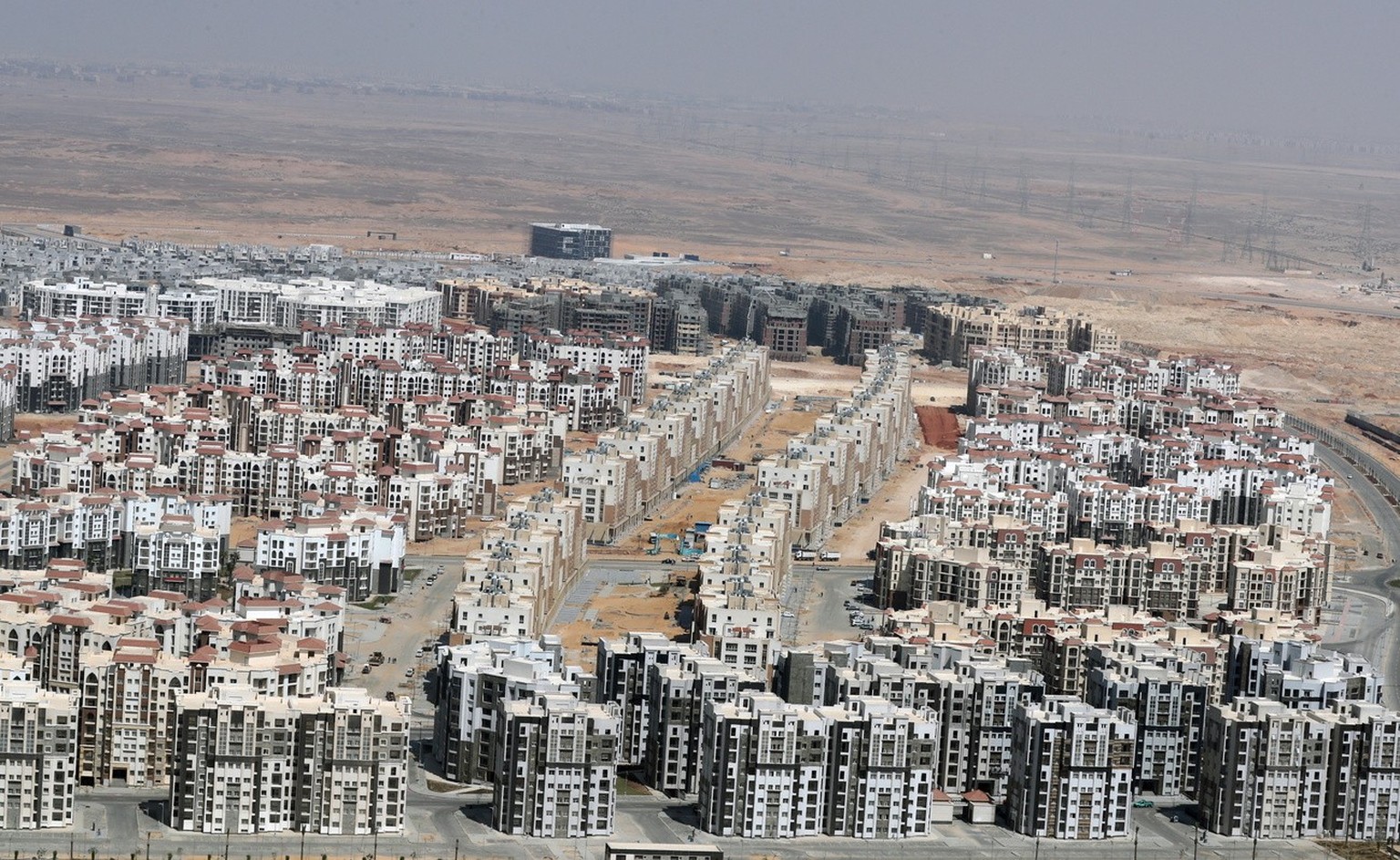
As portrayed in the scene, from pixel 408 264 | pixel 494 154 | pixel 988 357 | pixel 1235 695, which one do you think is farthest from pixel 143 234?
pixel 1235 695

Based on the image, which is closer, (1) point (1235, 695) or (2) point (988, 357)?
(1) point (1235, 695)

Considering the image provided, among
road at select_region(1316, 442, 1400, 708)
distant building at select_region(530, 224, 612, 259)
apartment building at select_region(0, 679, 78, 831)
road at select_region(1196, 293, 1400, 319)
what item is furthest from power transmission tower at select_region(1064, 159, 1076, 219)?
apartment building at select_region(0, 679, 78, 831)

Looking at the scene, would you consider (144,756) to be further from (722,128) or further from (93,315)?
(722,128)

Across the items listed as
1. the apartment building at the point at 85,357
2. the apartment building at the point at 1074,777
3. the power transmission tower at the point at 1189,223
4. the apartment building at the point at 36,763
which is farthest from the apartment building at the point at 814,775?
the power transmission tower at the point at 1189,223

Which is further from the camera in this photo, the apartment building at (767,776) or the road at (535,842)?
the apartment building at (767,776)

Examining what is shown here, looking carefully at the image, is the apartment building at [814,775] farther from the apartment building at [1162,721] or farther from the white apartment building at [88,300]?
the white apartment building at [88,300]

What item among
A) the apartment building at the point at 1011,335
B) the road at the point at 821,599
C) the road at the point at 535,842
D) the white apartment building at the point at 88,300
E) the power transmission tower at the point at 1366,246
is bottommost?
the road at the point at 535,842
